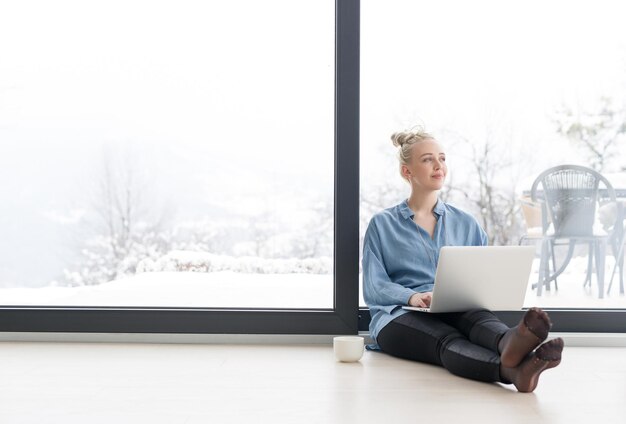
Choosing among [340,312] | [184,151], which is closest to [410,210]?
[340,312]

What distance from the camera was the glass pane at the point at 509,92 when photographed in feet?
10.5

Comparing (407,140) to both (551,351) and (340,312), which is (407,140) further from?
(551,351)

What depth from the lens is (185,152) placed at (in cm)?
326

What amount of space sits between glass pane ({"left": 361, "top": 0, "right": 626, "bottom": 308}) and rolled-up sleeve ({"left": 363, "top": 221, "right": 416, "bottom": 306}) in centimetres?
43

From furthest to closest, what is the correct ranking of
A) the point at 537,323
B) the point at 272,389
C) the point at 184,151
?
the point at 184,151 → the point at 272,389 → the point at 537,323

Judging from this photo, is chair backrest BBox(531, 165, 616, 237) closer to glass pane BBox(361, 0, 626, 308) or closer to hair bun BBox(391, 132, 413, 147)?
glass pane BBox(361, 0, 626, 308)

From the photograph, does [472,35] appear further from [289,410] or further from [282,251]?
[289,410]

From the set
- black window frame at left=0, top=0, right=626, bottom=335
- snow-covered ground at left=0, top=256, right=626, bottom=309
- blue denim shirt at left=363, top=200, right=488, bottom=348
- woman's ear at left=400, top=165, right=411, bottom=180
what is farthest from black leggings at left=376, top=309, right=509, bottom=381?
woman's ear at left=400, top=165, right=411, bottom=180

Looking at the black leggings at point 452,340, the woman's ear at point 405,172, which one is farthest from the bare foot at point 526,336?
the woman's ear at point 405,172

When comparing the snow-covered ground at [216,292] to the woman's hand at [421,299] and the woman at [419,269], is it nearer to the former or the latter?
the woman at [419,269]

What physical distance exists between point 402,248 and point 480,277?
45 centimetres

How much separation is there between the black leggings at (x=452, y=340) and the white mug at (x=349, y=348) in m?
0.16

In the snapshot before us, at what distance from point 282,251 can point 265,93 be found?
26.0 inches

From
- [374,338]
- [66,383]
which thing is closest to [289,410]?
[66,383]
